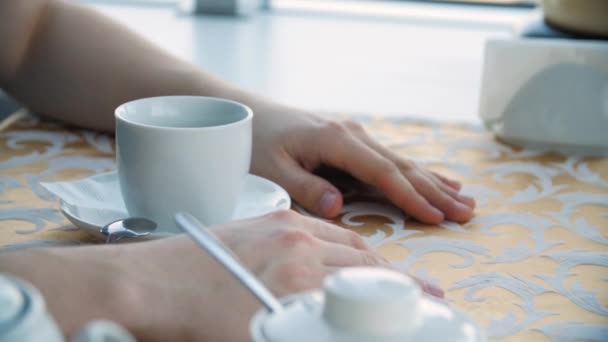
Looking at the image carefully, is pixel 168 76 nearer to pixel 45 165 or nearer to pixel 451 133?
pixel 45 165

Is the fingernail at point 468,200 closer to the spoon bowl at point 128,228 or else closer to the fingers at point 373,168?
the fingers at point 373,168

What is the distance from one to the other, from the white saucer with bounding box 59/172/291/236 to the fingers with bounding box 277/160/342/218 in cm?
4

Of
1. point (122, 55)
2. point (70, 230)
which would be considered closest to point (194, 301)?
point (70, 230)

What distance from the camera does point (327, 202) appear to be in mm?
597

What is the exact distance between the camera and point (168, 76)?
0.74 meters

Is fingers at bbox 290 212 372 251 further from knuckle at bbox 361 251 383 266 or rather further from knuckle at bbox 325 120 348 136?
knuckle at bbox 325 120 348 136

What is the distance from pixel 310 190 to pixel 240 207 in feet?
0.26

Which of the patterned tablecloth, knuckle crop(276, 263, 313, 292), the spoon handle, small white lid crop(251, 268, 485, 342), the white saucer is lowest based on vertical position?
the patterned tablecloth

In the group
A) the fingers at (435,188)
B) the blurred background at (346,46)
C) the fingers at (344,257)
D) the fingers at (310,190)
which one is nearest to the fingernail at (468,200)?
the fingers at (435,188)

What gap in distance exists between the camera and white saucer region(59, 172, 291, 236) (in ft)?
1.64

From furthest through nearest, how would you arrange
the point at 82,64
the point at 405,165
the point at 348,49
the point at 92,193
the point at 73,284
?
1. the point at 348,49
2. the point at 82,64
3. the point at 405,165
4. the point at 92,193
5. the point at 73,284

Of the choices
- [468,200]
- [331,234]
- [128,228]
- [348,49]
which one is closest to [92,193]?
[128,228]

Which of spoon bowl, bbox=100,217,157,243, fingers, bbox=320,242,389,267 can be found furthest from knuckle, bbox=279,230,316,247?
spoon bowl, bbox=100,217,157,243

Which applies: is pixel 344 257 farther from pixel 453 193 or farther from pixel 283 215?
pixel 453 193
